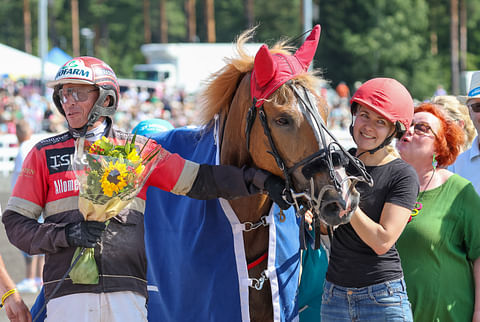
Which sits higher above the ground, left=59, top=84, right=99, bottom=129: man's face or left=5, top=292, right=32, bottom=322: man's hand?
left=59, top=84, right=99, bottom=129: man's face

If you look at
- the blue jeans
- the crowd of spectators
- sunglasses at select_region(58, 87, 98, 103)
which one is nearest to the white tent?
the crowd of spectators

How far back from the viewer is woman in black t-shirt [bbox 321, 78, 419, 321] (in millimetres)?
2914

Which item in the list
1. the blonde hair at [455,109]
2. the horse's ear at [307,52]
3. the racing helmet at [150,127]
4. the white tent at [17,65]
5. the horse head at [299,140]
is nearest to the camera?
the horse head at [299,140]

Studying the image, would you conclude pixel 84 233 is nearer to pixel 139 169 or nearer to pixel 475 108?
pixel 139 169

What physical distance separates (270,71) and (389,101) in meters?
0.56

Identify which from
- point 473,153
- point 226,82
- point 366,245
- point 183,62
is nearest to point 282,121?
point 226,82

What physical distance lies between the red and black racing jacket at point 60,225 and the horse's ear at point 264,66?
1.42 ft

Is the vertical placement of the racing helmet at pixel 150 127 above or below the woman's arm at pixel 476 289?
above

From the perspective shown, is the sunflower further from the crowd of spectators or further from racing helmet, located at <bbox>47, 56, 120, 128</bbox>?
the crowd of spectators

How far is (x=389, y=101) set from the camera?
→ 297 cm

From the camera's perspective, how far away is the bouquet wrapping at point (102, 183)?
2.70 m

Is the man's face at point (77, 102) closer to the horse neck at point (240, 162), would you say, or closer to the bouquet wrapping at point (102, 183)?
the bouquet wrapping at point (102, 183)

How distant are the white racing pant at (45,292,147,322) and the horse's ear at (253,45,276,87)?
3.74 feet

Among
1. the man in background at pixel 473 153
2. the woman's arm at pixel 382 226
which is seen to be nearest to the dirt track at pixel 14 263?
the man in background at pixel 473 153
